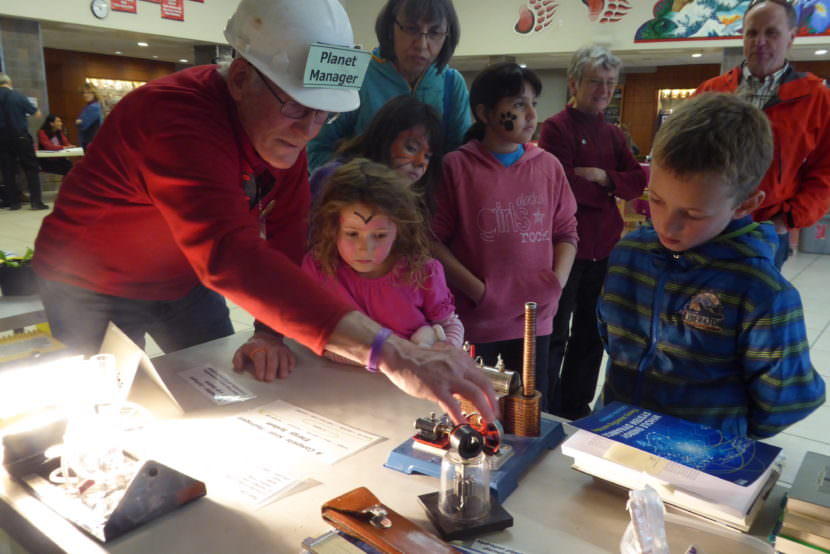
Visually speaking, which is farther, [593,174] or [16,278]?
[593,174]

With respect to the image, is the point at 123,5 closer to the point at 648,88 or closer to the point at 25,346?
the point at 25,346

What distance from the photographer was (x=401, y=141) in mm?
1922

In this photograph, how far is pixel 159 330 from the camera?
1.76m

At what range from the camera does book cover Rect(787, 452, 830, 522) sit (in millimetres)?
818

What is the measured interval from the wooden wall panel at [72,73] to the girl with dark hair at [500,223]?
1459 centimetres

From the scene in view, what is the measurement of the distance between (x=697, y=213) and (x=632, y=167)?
162cm

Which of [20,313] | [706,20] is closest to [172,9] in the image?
[706,20]

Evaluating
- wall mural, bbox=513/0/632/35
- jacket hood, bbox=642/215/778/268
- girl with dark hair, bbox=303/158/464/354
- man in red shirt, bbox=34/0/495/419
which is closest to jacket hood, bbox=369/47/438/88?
girl with dark hair, bbox=303/158/464/354

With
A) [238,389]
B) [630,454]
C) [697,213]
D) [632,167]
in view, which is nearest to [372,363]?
[630,454]

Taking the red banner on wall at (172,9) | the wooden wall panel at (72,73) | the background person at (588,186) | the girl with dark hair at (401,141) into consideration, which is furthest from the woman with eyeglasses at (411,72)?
the wooden wall panel at (72,73)

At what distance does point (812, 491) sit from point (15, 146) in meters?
9.66

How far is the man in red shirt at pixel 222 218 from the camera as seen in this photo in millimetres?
1011

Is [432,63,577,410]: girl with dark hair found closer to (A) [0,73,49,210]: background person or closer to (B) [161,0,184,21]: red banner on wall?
(A) [0,73,49,210]: background person

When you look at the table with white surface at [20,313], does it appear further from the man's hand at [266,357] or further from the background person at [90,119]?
the background person at [90,119]
